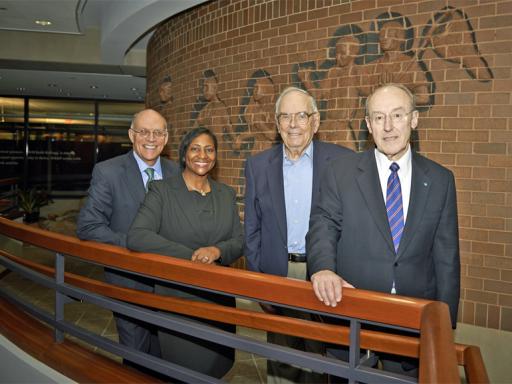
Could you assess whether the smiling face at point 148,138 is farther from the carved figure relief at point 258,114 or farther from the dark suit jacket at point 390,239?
the carved figure relief at point 258,114

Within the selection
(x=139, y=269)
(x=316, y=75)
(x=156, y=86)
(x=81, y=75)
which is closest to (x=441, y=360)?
(x=139, y=269)

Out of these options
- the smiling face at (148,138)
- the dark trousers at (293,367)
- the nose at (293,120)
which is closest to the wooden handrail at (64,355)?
the dark trousers at (293,367)

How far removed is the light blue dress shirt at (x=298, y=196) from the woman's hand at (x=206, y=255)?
17.6 inches

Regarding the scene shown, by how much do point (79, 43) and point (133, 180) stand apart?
774 centimetres

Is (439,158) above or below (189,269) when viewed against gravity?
Result: above

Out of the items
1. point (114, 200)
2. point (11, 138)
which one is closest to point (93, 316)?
point (114, 200)

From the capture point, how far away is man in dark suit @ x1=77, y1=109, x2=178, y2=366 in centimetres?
253

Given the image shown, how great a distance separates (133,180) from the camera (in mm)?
2689

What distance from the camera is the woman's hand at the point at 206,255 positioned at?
2.13 meters

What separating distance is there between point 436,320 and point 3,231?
2584 mm

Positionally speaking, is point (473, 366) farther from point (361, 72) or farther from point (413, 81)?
point (361, 72)

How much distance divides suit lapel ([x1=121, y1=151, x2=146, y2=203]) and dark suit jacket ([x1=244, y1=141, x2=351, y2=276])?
1.95ft

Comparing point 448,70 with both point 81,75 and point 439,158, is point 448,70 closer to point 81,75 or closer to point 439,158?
point 439,158

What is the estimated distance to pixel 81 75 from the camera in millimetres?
11016
